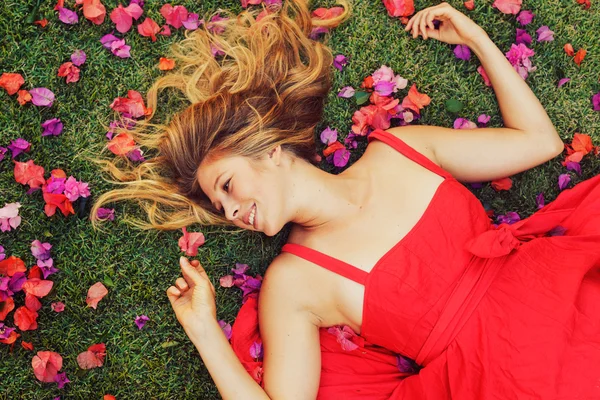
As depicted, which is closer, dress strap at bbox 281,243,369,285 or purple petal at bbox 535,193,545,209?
dress strap at bbox 281,243,369,285

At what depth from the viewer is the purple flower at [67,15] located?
3.46 meters

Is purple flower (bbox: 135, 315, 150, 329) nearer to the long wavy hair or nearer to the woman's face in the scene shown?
the long wavy hair

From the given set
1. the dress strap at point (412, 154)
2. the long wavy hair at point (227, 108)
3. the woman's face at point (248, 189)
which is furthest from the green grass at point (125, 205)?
the woman's face at point (248, 189)

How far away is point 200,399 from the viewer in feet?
11.2

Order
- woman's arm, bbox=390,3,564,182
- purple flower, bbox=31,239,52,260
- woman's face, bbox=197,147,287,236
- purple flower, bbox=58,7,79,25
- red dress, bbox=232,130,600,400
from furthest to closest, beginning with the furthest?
purple flower, bbox=58,7,79,25
purple flower, bbox=31,239,52,260
woman's arm, bbox=390,3,564,182
woman's face, bbox=197,147,287,236
red dress, bbox=232,130,600,400

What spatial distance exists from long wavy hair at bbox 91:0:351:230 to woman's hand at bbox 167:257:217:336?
1.59 ft

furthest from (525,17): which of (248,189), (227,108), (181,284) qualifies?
(181,284)

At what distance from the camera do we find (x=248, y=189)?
279cm

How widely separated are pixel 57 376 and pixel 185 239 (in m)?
1.06

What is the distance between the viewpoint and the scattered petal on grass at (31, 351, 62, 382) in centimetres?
329

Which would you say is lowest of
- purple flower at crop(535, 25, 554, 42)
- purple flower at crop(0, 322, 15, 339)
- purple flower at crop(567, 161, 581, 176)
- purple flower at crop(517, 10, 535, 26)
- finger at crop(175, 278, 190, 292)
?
purple flower at crop(0, 322, 15, 339)

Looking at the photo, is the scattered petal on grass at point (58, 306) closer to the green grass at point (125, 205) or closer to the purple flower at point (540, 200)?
the green grass at point (125, 205)

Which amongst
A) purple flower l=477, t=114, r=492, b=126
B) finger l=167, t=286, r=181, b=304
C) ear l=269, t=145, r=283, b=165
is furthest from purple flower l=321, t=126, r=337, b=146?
finger l=167, t=286, r=181, b=304

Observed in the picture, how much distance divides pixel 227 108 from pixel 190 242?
89 centimetres
